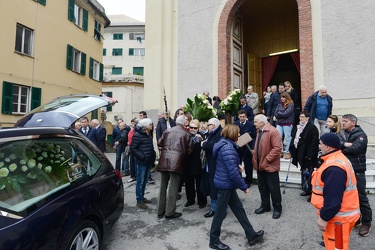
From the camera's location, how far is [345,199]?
99.0 inches

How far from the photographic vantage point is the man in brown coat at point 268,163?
14.7ft

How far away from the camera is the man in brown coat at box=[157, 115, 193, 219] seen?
4.54 m

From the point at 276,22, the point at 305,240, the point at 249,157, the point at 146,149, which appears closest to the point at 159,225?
the point at 146,149

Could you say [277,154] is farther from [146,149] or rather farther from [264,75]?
[264,75]

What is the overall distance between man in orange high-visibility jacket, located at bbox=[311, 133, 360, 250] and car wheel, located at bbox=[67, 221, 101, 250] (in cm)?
243

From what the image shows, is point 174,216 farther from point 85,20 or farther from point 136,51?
point 136,51

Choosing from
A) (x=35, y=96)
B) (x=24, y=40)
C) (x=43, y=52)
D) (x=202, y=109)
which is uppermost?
(x=24, y=40)

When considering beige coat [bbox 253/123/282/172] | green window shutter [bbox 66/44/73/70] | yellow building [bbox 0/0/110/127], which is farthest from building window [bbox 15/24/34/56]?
beige coat [bbox 253/123/282/172]

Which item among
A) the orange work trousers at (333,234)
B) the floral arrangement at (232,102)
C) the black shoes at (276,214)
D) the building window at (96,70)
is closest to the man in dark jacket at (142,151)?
the black shoes at (276,214)

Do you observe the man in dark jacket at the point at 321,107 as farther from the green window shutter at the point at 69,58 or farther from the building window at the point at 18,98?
the green window shutter at the point at 69,58

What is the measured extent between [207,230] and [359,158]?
2.55 metres

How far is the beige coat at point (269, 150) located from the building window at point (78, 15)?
1621cm

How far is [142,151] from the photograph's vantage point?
199 inches

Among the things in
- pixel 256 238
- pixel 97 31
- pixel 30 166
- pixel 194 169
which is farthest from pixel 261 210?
pixel 97 31
